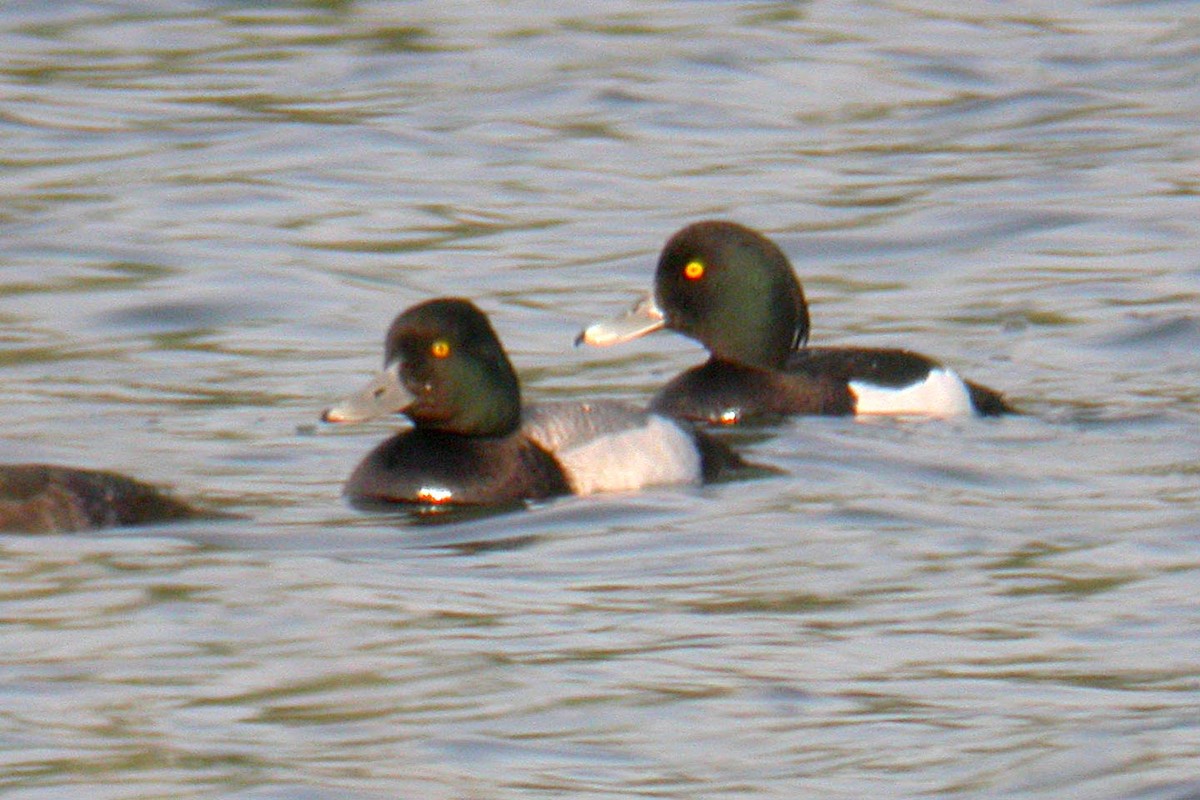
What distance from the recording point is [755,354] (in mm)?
10383

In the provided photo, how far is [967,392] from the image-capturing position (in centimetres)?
1005

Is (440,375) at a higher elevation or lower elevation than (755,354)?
higher

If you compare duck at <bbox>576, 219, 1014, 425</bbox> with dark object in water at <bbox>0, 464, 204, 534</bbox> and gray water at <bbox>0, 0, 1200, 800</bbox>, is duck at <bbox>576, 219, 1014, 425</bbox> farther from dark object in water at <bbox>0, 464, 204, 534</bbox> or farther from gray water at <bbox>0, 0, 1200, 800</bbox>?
dark object in water at <bbox>0, 464, 204, 534</bbox>

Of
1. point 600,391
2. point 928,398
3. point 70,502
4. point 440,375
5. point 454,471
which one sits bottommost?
point 600,391

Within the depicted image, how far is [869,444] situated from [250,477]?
2.02 meters

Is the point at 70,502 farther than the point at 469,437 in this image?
No

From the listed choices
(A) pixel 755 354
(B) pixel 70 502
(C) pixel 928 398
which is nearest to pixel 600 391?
(A) pixel 755 354

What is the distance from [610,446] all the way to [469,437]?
41cm

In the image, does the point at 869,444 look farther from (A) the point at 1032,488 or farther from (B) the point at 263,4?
(B) the point at 263,4

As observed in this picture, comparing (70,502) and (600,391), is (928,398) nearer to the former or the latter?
(600,391)

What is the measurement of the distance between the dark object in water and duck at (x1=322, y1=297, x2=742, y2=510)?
2.30ft

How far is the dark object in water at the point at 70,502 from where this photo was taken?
7.66 m

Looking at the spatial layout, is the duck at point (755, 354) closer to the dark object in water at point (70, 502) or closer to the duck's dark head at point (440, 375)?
the duck's dark head at point (440, 375)

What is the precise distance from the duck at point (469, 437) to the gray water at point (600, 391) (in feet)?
0.65
